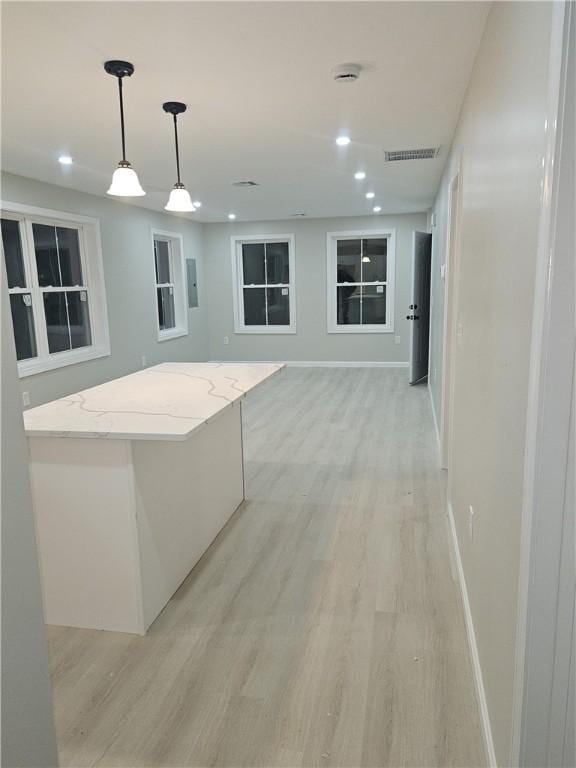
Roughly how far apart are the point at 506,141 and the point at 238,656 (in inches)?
81.3

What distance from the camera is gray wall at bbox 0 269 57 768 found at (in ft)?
3.23

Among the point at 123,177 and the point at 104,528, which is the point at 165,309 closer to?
the point at 123,177

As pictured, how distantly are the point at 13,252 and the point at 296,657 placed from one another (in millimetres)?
4405

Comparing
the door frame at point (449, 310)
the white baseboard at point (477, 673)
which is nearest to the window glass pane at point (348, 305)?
the door frame at point (449, 310)

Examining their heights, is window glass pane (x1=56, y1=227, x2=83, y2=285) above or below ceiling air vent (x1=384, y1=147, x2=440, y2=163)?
below

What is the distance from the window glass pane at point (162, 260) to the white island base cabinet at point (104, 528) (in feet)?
18.8

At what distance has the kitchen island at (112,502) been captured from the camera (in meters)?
2.11

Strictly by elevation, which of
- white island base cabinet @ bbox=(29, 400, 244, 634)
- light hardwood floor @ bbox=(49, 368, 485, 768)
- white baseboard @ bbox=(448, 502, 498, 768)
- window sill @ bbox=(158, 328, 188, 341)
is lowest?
light hardwood floor @ bbox=(49, 368, 485, 768)

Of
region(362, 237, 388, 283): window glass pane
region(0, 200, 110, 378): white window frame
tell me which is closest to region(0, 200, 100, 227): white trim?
region(0, 200, 110, 378): white window frame

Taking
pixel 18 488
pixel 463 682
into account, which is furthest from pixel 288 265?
pixel 18 488

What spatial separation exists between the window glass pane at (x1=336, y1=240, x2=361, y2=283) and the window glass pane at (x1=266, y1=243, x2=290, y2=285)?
0.86 meters

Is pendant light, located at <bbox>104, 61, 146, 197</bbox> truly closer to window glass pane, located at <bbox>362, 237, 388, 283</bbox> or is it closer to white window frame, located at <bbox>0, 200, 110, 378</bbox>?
white window frame, located at <bbox>0, 200, 110, 378</bbox>

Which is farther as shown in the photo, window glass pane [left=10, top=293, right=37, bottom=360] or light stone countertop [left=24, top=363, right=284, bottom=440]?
window glass pane [left=10, top=293, right=37, bottom=360]

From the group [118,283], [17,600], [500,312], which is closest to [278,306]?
[118,283]
